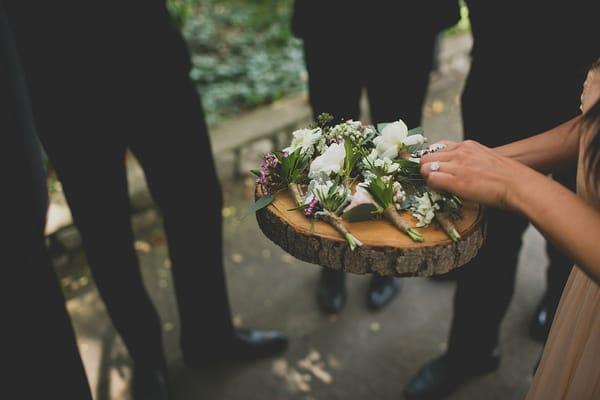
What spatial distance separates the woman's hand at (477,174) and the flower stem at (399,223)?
0.12 metres

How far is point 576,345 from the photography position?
4.02ft

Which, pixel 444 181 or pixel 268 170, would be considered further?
pixel 268 170

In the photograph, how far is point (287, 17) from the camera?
17.6 feet

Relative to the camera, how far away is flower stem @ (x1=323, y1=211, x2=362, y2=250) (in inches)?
48.3

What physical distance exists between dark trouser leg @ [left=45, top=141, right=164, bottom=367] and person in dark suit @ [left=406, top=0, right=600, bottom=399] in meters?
1.26

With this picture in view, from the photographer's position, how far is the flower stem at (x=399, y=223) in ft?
4.09

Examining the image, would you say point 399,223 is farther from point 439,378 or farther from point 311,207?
point 439,378

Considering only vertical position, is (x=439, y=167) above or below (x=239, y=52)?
above

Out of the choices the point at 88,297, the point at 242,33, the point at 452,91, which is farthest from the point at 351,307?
the point at 242,33

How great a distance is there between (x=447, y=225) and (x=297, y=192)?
1.27 feet

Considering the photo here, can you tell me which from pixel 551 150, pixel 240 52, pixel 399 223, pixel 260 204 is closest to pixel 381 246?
pixel 399 223

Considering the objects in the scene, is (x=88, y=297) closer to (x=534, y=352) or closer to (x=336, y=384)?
(x=336, y=384)

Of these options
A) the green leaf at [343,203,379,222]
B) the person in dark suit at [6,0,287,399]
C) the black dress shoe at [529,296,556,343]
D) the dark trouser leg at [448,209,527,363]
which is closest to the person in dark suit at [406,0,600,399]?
the dark trouser leg at [448,209,527,363]

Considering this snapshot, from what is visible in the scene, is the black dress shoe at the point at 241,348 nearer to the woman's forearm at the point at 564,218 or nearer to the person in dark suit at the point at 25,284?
the person in dark suit at the point at 25,284
